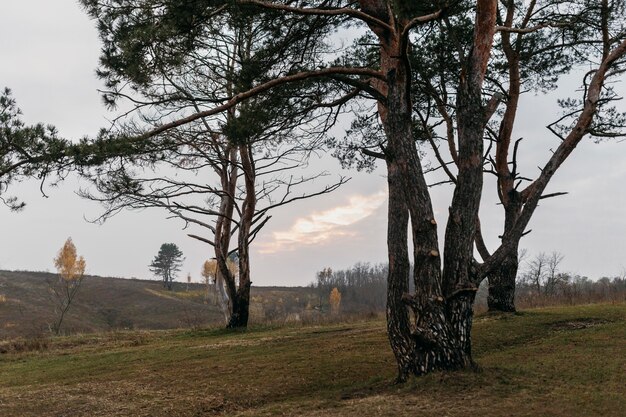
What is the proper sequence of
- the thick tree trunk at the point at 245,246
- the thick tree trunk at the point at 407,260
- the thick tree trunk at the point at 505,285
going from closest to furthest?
the thick tree trunk at the point at 407,260 → the thick tree trunk at the point at 505,285 → the thick tree trunk at the point at 245,246

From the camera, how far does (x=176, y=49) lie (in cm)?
858

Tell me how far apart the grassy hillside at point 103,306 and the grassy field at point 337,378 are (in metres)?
33.6

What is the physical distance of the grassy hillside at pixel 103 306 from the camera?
48500 mm

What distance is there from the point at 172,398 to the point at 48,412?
156cm

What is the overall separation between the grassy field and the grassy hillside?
33.6m

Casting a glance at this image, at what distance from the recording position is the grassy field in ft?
17.6

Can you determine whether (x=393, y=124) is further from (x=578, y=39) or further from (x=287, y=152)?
(x=287, y=152)

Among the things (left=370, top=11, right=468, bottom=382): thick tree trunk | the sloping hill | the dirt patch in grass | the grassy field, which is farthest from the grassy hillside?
(left=370, top=11, right=468, bottom=382): thick tree trunk

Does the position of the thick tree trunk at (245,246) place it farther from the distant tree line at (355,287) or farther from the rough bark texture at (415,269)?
the distant tree line at (355,287)

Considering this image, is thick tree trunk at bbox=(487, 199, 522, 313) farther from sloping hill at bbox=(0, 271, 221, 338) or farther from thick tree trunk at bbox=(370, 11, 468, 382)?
sloping hill at bbox=(0, 271, 221, 338)

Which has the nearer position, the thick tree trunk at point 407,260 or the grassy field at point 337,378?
the grassy field at point 337,378

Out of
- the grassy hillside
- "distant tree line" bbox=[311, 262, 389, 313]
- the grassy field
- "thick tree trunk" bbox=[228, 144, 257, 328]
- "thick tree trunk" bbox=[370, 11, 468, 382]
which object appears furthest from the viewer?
"distant tree line" bbox=[311, 262, 389, 313]

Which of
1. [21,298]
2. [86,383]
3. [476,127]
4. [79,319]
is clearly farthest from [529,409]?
[21,298]

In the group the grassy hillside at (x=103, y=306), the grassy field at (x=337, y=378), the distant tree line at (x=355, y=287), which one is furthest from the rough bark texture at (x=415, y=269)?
the distant tree line at (x=355, y=287)
